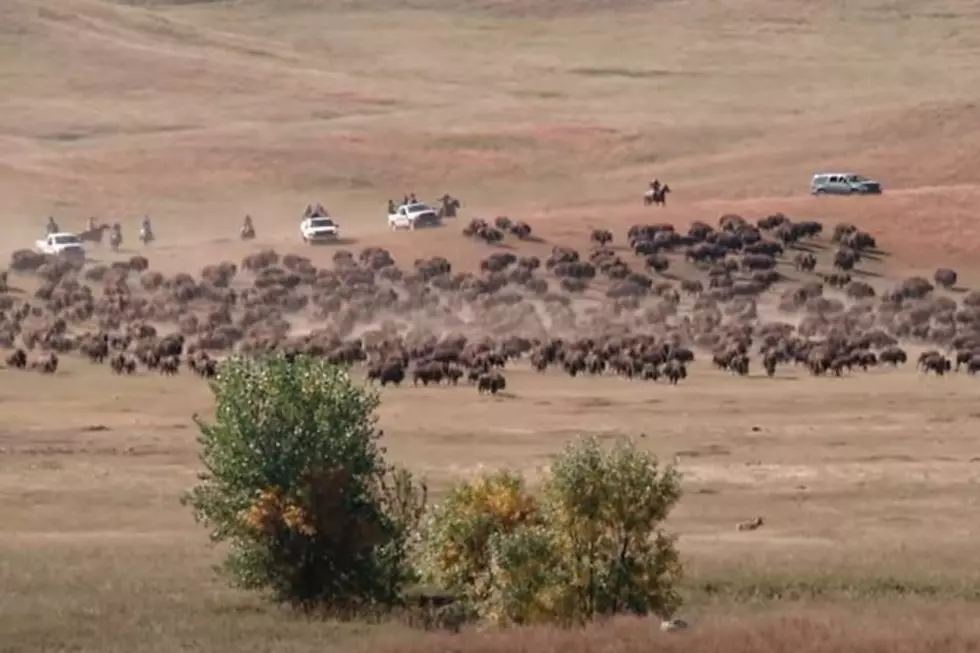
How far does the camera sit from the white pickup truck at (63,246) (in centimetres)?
8375

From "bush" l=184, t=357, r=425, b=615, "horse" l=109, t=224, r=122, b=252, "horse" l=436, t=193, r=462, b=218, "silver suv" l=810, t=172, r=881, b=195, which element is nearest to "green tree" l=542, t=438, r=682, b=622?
"bush" l=184, t=357, r=425, b=615

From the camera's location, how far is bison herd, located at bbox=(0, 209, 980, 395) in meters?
65.2

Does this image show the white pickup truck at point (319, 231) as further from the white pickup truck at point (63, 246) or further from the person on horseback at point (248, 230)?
the white pickup truck at point (63, 246)

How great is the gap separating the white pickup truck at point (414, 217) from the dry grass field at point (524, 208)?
6.35ft

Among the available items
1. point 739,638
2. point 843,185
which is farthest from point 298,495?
point 843,185

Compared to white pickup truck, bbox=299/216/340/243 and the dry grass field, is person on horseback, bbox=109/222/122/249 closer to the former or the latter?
the dry grass field

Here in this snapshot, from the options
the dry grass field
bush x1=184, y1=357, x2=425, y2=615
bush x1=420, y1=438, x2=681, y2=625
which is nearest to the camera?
bush x1=420, y1=438, x2=681, y2=625

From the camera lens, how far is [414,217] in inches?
3489

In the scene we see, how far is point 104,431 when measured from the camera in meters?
49.0

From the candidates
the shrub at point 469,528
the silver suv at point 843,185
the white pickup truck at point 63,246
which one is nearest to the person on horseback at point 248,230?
the white pickup truck at point 63,246

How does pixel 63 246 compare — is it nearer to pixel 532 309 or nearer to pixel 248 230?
Result: pixel 248 230

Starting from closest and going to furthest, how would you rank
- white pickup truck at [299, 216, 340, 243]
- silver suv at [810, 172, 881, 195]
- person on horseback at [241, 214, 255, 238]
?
white pickup truck at [299, 216, 340, 243], person on horseback at [241, 214, 255, 238], silver suv at [810, 172, 881, 195]

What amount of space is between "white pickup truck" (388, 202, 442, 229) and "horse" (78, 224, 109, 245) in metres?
12.0

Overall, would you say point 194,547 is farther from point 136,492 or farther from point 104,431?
Result: point 104,431
